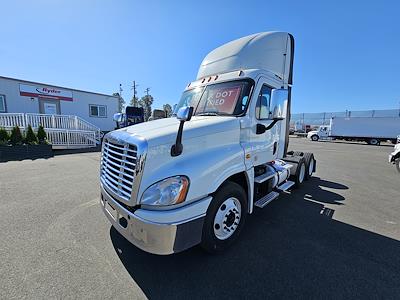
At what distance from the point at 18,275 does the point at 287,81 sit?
5.51 meters

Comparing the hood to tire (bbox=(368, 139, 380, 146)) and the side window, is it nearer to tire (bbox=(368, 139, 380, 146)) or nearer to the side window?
the side window

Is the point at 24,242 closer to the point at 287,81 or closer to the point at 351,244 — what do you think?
the point at 351,244

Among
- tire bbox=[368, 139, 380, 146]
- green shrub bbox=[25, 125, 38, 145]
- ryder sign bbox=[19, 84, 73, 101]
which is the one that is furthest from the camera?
tire bbox=[368, 139, 380, 146]

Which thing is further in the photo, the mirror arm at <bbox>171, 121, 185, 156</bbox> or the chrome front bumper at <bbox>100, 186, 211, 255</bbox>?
the mirror arm at <bbox>171, 121, 185, 156</bbox>

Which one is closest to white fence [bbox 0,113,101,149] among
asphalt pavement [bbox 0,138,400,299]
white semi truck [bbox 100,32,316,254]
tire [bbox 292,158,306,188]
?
asphalt pavement [bbox 0,138,400,299]

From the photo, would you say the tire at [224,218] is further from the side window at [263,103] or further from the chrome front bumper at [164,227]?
the side window at [263,103]

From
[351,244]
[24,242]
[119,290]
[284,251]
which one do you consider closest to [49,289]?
[119,290]

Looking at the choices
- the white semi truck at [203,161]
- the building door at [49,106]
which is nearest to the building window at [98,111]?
the building door at [49,106]

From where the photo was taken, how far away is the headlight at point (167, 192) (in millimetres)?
2309

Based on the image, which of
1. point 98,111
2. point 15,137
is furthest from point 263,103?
point 98,111

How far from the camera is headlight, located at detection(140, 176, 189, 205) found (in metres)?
2.31

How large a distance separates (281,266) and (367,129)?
31.7 metres

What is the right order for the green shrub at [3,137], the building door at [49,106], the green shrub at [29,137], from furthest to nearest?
the building door at [49,106]
the green shrub at [29,137]
the green shrub at [3,137]

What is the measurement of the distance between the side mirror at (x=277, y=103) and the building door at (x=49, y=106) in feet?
63.5
